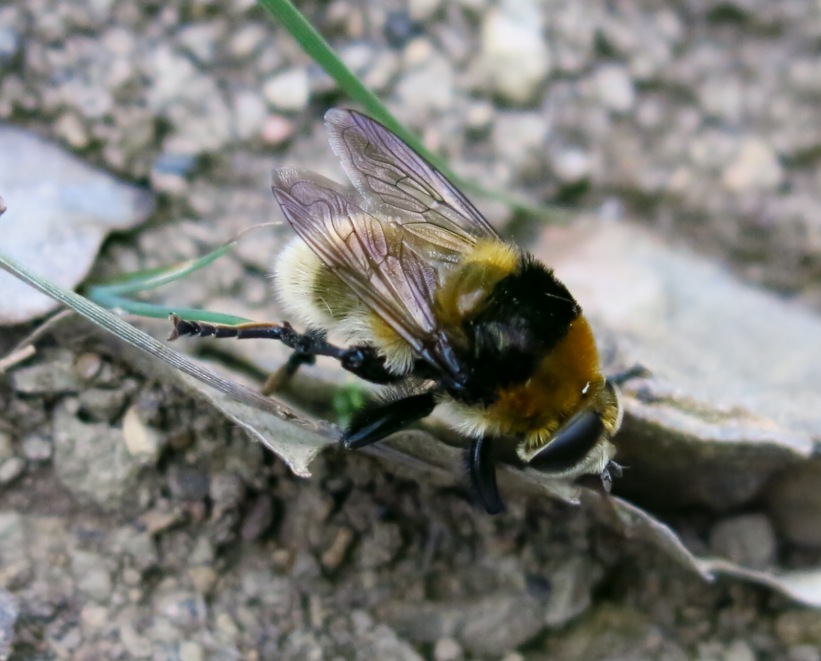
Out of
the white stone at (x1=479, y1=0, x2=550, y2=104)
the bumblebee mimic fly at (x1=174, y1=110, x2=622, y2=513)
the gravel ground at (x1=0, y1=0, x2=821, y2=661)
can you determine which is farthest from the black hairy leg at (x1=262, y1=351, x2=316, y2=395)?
the white stone at (x1=479, y1=0, x2=550, y2=104)

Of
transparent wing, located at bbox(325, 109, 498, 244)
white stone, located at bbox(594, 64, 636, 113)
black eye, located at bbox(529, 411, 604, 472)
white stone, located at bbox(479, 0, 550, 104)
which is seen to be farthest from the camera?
white stone, located at bbox(594, 64, 636, 113)

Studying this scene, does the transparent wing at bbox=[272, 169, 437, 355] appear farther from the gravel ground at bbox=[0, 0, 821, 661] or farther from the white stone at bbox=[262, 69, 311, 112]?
the white stone at bbox=[262, 69, 311, 112]

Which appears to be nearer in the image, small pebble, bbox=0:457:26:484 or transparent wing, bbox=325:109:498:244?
small pebble, bbox=0:457:26:484

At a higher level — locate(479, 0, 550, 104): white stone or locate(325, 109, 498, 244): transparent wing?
locate(479, 0, 550, 104): white stone

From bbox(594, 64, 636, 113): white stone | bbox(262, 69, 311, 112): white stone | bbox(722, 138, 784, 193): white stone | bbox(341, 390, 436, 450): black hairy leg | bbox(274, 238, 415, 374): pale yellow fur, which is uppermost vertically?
bbox(594, 64, 636, 113): white stone

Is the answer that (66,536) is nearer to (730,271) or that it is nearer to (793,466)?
(793,466)

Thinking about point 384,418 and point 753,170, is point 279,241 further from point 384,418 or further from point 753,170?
point 753,170

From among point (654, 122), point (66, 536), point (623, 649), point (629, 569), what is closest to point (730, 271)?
point (654, 122)

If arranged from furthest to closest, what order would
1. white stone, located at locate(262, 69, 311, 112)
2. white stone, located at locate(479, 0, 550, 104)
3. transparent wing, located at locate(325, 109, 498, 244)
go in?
1. white stone, located at locate(479, 0, 550, 104)
2. white stone, located at locate(262, 69, 311, 112)
3. transparent wing, located at locate(325, 109, 498, 244)
